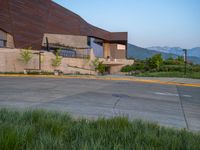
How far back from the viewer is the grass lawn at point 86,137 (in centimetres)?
376

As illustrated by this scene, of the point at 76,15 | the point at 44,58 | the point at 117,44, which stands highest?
the point at 76,15

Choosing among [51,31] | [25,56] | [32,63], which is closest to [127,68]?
[51,31]

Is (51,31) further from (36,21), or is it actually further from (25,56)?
(25,56)

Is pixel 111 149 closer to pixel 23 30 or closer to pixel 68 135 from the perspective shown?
pixel 68 135

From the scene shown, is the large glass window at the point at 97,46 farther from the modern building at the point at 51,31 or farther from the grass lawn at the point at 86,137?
the grass lawn at the point at 86,137

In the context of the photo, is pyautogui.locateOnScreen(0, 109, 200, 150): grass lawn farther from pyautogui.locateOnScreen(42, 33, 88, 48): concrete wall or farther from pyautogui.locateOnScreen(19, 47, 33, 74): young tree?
pyautogui.locateOnScreen(42, 33, 88, 48): concrete wall

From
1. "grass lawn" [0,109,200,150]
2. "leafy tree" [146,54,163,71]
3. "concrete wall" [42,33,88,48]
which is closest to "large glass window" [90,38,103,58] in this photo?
"concrete wall" [42,33,88,48]

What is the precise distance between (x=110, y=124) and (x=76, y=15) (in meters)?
55.3

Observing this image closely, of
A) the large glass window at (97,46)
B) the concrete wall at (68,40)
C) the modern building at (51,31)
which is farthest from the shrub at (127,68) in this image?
the concrete wall at (68,40)

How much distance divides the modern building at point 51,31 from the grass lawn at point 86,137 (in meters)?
33.4

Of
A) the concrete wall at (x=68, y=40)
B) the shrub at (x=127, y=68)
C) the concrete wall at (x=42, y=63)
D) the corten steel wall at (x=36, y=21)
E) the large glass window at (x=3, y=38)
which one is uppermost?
the corten steel wall at (x=36, y=21)

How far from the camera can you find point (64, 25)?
174ft

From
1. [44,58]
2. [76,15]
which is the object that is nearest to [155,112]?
[44,58]

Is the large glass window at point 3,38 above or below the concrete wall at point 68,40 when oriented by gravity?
below
